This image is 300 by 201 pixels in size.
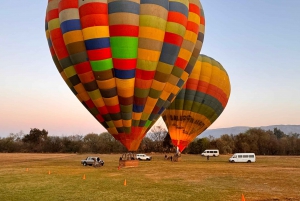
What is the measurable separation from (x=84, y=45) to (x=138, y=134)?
23.0ft

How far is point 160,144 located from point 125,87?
194 ft

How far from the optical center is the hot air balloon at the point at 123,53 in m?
16.6

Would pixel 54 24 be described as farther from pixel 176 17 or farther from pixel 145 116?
pixel 145 116

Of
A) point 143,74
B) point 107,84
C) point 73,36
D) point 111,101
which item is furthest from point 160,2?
point 111,101

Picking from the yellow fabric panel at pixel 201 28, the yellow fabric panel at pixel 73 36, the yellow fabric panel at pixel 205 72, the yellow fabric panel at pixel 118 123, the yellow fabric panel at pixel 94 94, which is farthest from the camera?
the yellow fabric panel at pixel 205 72

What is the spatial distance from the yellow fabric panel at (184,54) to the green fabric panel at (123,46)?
12.2ft

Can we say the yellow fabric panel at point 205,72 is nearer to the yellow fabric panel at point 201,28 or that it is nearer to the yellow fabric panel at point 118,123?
the yellow fabric panel at point 201,28

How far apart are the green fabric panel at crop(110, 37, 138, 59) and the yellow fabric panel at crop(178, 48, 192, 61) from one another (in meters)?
3.73

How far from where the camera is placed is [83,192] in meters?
13.0

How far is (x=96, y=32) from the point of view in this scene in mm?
16406

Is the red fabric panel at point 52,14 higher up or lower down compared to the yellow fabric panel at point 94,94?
higher up

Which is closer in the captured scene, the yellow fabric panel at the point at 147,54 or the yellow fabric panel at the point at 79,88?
the yellow fabric panel at the point at 147,54

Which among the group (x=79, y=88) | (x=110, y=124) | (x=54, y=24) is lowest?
(x=110, y=124)

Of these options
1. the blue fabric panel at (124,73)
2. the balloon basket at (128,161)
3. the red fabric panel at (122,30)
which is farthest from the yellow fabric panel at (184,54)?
the balloon basket at (128,161)
